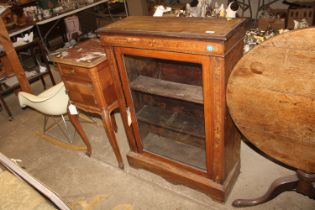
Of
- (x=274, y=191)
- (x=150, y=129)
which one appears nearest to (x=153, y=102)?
(x=150, y=129)

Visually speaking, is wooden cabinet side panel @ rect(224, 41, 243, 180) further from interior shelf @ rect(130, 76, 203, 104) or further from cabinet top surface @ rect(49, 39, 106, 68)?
cabinet top surface @ rect(49, 39, 106, 68)

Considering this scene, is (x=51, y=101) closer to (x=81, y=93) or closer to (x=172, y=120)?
(x=81, y=93)

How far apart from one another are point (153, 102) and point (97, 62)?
0.64 metres

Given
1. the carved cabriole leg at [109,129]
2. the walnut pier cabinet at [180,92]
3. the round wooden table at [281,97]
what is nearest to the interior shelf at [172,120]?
the walnut pier cabinet at [180,92]

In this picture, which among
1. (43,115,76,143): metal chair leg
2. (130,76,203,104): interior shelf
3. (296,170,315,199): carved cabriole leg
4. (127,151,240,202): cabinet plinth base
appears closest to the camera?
(296,170,315,199): carved cabriole leg

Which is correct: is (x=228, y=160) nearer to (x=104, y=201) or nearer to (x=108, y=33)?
(x=104, y=201)

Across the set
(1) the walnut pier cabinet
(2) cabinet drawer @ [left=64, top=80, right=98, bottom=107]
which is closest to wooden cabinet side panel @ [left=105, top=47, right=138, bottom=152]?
(1) the walnut pier cabinet

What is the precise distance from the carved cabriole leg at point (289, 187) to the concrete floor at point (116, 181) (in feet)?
0.27

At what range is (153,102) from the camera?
232 cm

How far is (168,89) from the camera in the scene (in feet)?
6.08

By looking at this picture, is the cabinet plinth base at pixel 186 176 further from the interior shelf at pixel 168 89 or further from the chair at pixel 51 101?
the chair at pixel 51 101

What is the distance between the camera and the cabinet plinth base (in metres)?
1.86

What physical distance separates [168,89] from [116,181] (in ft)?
3.15

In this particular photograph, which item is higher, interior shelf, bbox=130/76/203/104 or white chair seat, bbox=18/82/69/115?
interior shelf, bbox=130/76/203/104
